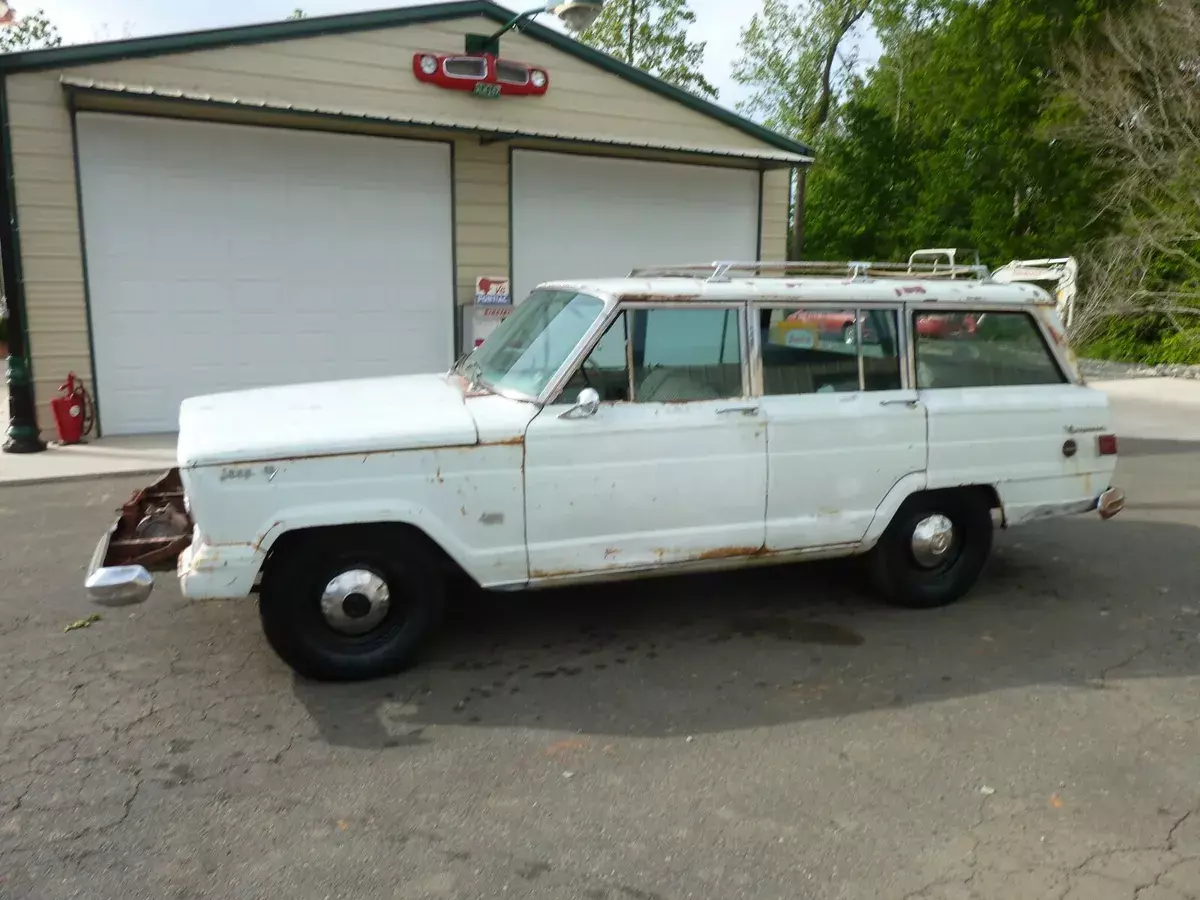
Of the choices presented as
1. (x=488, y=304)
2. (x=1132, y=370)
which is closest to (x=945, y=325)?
(x=488, y=304)

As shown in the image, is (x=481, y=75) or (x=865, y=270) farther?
(x=481, y=75)

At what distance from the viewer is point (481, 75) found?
38.0ft

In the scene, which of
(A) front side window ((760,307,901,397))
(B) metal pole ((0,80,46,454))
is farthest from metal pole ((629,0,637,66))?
(A) front side window ((760,307,901,397))

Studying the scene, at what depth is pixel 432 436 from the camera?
13.6 feet

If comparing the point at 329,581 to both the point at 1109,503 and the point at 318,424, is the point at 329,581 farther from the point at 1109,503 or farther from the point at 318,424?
the point at 1109,503

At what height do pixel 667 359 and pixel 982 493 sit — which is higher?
pixel 667 359

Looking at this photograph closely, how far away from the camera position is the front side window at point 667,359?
4492mm

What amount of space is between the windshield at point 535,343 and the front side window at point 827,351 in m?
0.93

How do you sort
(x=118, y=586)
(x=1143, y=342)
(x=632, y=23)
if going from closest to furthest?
(x=118, y=586) → (x=1143, y=342) → (x=632, y=23)

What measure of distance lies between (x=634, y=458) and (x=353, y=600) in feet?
4.60

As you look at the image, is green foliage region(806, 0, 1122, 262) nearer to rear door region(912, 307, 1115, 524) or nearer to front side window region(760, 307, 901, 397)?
rear door region(912, 307, 1115, 524)

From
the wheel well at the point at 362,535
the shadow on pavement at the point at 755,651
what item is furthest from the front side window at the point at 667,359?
the shadow on pavement at the point at 755,651

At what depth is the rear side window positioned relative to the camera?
5.13m

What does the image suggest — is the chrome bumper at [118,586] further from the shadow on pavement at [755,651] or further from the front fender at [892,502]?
the front fender at [892,502]
